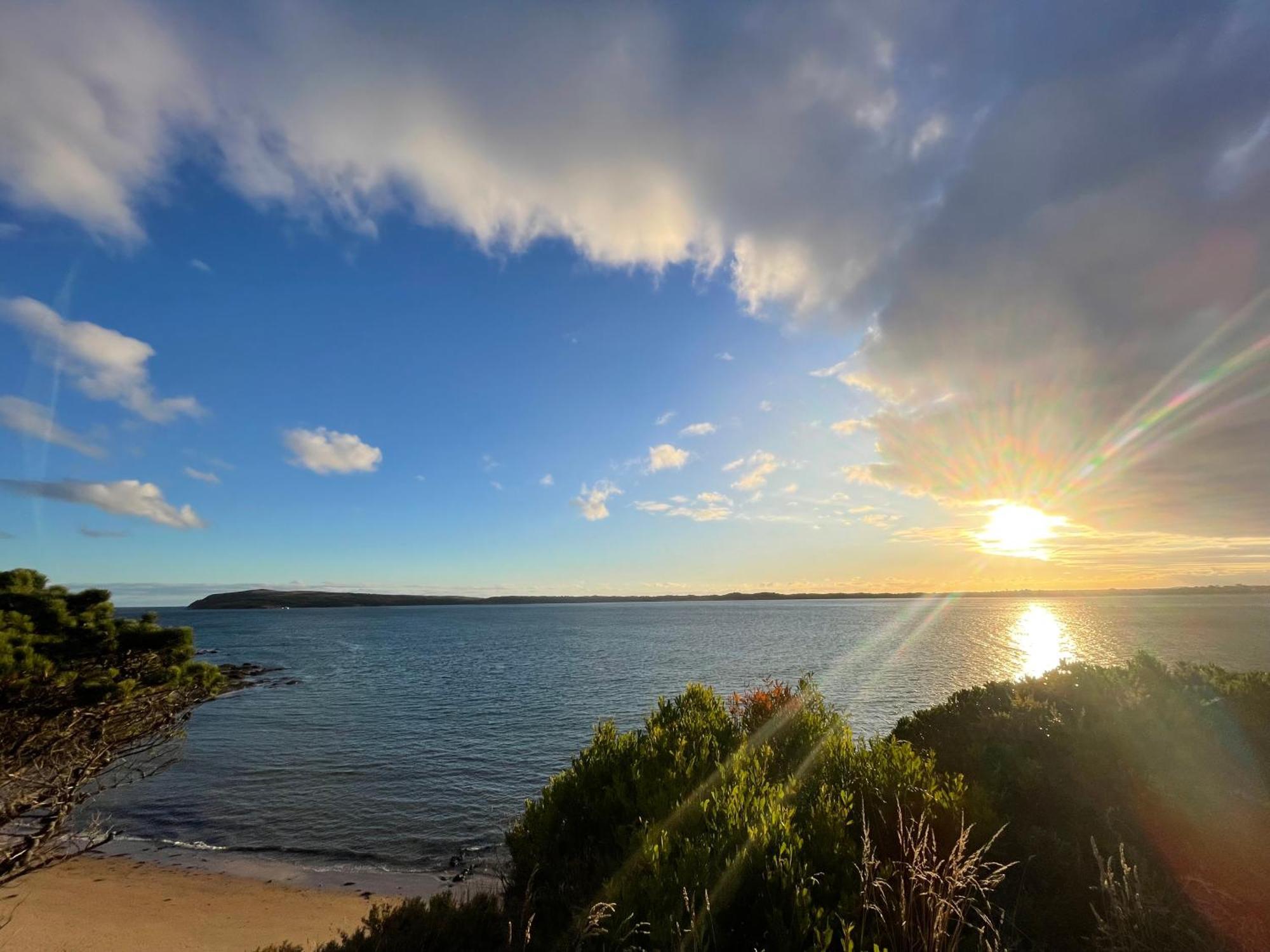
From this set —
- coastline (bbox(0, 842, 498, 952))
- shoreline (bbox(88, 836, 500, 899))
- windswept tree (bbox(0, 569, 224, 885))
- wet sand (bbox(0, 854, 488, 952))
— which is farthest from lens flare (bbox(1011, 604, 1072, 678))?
windswept tree (bbox(0, 569, 224, 885))

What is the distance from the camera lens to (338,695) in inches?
1855

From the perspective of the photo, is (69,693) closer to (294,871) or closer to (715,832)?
(294,871)

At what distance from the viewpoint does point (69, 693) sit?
34.7 ft

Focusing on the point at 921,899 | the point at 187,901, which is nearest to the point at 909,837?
the point at 921,899

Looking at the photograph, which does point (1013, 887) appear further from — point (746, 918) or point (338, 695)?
point (338, 695)

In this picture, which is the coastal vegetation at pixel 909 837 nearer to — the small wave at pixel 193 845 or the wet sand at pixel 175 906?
the wet sand at pixel 175 906

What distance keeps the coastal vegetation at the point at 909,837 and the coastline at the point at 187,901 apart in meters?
5.55

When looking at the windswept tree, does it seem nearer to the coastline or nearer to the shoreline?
the coastline

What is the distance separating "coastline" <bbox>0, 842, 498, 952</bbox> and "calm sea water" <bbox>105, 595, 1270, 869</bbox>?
132cm

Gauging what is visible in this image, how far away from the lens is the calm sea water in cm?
2052

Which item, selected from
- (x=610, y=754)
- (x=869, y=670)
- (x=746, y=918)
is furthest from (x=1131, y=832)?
(x=869, y=670)

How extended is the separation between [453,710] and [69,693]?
3181 cm

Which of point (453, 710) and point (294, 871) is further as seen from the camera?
point (453, 710)

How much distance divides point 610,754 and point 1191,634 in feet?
356
